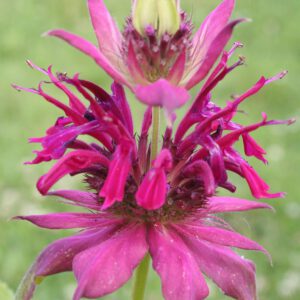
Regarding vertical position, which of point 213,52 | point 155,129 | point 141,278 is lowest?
point 141,278

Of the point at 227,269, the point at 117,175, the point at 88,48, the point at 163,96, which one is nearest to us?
the point at 163,96

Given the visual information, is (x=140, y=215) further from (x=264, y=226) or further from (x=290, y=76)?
(x=290, y=76)

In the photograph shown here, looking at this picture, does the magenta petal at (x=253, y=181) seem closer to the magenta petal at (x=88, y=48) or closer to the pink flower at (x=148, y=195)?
the pink flower at (x=148, y=195)

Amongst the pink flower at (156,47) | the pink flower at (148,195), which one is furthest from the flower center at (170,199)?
the pink flower at (156,47)

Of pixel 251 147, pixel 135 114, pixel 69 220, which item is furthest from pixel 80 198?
pixel 135 114

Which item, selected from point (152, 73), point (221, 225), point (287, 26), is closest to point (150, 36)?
point (152, 73)

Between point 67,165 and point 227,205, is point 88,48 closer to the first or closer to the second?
point 67,165

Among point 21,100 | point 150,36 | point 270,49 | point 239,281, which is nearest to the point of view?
point 150,36
